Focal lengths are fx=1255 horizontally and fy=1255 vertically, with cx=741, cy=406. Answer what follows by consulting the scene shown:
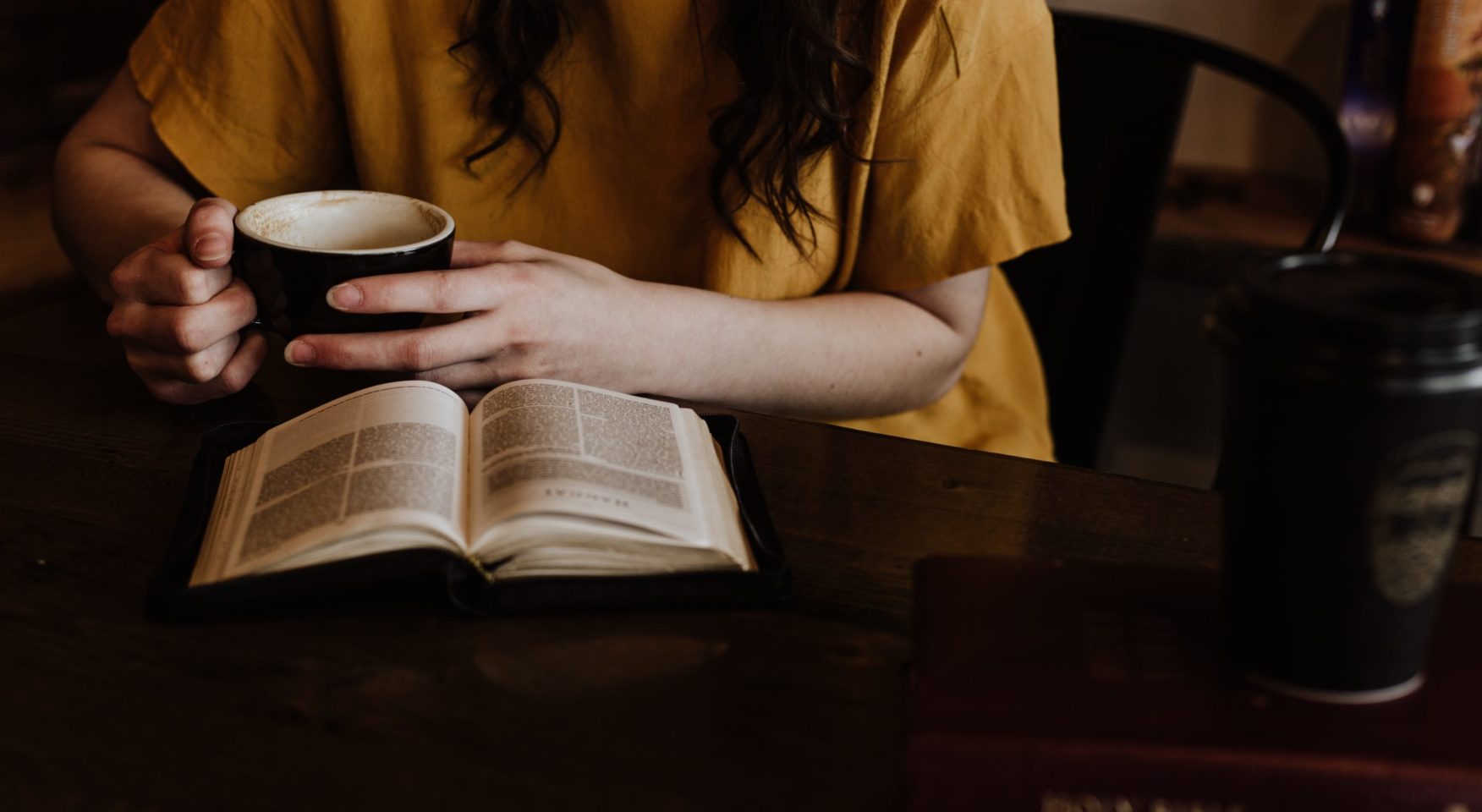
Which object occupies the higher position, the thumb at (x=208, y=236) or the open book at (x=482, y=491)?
the thumb at (x=208, y=236)

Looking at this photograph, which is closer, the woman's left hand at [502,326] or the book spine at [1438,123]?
the woman's left hand at [502,326]

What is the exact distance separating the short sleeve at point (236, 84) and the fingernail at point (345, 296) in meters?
0.40

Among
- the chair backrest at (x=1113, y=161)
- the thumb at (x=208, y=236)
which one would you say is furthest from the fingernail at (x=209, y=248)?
the chair backrest at (x=1113, y=161)

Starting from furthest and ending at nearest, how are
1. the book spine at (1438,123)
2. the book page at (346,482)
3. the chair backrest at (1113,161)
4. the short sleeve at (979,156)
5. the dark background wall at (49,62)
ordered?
the dark background wall at (49,62), the book spine at (1438,123), the chair backrest at (1113,161), the short sleeve at (979,156), the book page at (346,482)

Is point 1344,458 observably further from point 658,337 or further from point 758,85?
point 758,85

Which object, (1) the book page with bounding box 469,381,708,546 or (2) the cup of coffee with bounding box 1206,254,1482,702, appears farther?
(1) the book page with bounding box 469,381,708,546

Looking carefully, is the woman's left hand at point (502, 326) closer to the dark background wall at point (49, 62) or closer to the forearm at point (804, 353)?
the forearm at point (804, 353)

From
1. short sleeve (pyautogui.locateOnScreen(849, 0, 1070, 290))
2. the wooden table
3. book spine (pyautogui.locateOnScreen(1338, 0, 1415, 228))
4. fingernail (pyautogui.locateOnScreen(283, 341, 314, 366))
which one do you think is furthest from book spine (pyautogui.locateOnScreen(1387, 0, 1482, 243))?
fingernail (pyautogui.locateOnScreen(283, 341, 314, 366))

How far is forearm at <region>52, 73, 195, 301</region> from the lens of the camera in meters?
0.93

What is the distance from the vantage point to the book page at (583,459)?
59 cm

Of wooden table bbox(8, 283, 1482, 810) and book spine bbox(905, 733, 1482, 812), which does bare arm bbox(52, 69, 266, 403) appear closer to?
wooden table bbox(8, 283, 1482, 810)

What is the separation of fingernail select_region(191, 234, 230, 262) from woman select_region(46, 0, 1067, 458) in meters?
0.16

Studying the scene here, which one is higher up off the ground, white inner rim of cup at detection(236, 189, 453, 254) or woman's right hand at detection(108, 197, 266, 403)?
white inner rim of cup at detection(236, 189, 453, 254)

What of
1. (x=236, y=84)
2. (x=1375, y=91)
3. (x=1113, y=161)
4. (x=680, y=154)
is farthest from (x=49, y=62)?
(x=1375, y=91)
